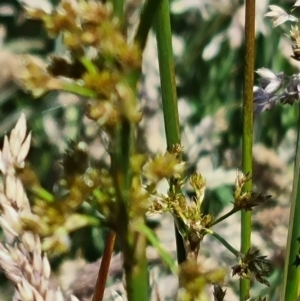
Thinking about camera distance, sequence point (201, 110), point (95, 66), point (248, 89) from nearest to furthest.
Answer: point (95, 66) < point (248, 89) < point (201, 110)

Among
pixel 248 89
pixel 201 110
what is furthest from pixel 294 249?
pixel 201 110

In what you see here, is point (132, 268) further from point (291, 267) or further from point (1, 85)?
point (1, 85)

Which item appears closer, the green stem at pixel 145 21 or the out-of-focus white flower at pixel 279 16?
the green stem at pixel 145 21

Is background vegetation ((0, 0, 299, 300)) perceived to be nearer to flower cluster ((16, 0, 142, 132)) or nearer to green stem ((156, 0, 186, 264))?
green stem ((156, 0, 186, 264))

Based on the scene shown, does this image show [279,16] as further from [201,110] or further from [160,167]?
[201,110]

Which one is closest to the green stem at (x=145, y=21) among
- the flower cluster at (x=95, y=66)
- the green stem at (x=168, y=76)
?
the flower cluster at (x=95, y=66)

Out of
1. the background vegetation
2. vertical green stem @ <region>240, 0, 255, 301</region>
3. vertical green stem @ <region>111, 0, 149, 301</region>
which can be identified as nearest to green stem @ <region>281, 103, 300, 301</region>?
vertical green stem @ <region>240, 0, 255, 301</region>

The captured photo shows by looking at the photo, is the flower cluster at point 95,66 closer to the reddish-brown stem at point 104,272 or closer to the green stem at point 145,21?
the green stem at point 145,21

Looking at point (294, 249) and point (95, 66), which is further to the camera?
point (294, 249)

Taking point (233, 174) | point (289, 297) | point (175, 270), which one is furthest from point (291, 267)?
point (233, 174)

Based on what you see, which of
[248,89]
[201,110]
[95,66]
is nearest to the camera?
[95,66]
